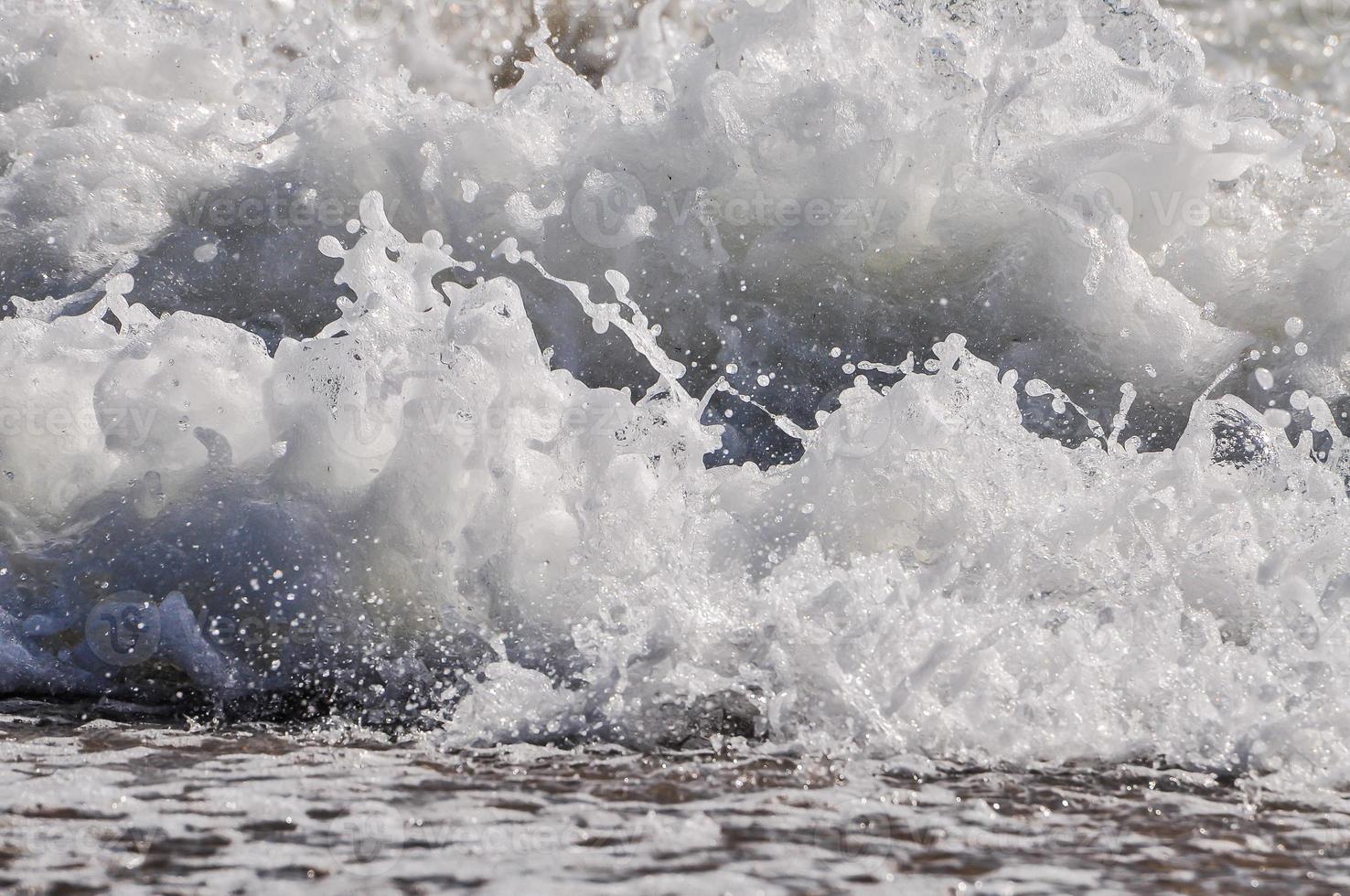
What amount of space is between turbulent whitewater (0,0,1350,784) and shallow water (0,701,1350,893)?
0.13 metres

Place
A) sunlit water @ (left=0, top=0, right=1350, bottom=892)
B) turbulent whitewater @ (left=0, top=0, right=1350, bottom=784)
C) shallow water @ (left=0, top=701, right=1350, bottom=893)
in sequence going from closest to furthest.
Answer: shallow water @ (left=0, top=701, right=1350, bottom=893)
sunlit water @ (left=0, top=0, right=1350, bottom=892)
turbulent whitewater @ (left=0, top=0, right=1350, bottom=784)

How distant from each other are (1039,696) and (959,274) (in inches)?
61.4

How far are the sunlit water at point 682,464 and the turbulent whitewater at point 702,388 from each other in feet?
0.03

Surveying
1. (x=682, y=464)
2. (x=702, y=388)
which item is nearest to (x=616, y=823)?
(x=682, y=464)

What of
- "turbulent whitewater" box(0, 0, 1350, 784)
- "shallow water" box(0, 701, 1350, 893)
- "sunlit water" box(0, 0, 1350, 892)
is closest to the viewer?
"shallow water" box(0, 701, 1350, 893)

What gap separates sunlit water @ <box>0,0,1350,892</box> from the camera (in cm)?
161

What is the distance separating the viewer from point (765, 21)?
328cm

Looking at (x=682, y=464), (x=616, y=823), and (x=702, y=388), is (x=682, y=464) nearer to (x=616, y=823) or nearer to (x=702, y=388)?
(x=702, y=388)

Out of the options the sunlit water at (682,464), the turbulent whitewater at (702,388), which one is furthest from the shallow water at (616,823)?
the turbulent whitewater at (702,388)

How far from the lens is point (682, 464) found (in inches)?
97.9

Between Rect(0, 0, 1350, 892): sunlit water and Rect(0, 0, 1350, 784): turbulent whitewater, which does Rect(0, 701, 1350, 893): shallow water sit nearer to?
Rect(0, 0, 1350, 892): sunlit water

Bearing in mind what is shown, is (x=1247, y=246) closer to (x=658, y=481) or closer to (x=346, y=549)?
(x=658, y=481)

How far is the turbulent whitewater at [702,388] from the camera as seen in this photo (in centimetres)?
205

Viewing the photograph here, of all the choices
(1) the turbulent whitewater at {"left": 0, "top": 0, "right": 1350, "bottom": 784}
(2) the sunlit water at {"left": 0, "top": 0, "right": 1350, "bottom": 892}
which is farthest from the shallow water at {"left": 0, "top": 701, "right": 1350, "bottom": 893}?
(1) the turbulent whitewater at {"left": 0, "top": 0, "right": 1350, "bottom": 784}
